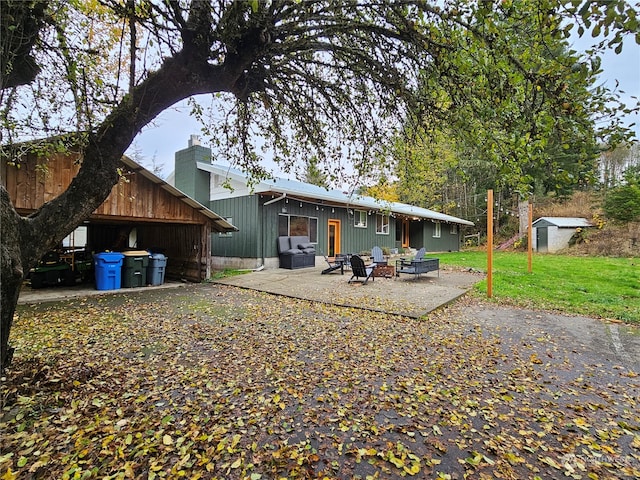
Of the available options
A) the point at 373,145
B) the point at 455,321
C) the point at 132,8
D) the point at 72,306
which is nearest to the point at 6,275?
the point at 132,8

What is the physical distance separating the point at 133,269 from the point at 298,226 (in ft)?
19.8

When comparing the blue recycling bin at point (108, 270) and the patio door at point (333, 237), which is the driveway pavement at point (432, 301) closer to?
the blue recycling bin at point (108, 270)

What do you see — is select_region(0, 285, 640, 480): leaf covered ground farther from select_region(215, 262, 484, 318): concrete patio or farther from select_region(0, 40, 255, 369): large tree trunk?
select_region(215, 262, 484, 318): concrete patio

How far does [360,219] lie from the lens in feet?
52.0

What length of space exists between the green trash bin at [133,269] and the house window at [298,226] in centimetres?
478

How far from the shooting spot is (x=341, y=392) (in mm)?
2951

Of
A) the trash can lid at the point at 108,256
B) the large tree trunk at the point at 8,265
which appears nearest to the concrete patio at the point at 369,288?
the trash can lid at the point at 108,256

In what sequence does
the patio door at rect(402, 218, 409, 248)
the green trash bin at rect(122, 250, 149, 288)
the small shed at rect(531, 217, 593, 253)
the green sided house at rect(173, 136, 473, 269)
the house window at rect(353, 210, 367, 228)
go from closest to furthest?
the green trash bin at rect(122, 250, 149, 288) < the green sided house at rect(173, 136, 473, 269) < the house window at rect(353, 210, 367, 228) < the small shed at rect(531, 217, 593, 253) < the patio door at rect(402, 218, 409, 248)

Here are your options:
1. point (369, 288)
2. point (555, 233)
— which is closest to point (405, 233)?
point (555, 233)

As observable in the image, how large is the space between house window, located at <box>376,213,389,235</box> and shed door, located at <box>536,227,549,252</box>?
9934 mm

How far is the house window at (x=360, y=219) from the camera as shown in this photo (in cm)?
1554

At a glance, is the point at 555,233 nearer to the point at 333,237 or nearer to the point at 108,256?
the point at 333,237

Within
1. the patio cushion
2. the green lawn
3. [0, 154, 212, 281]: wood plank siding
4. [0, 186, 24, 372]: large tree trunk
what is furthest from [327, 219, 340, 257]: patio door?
[0, 186, 24, 372]: large tree trunk

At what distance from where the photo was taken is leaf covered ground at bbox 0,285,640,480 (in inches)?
80.0
